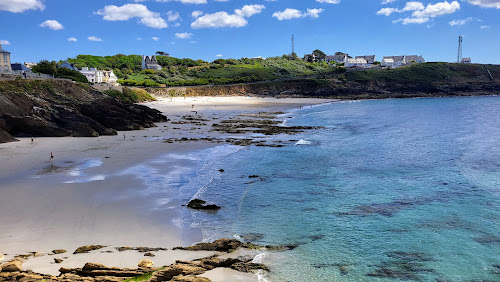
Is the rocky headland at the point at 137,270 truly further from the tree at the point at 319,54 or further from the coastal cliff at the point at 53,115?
the tree at the point at 319,54

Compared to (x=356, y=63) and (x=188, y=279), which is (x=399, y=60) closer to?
(x=356, y=63)

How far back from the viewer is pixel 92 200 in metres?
16.5

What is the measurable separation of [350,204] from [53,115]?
96.0 feet

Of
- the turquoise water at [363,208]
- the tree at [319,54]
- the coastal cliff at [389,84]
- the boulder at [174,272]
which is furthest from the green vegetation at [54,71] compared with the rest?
the tree at [319,54]

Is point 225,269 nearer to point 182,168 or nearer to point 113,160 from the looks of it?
point 182,168

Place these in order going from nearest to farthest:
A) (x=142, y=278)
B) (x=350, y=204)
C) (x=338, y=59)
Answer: (x=142, y=278), (x=350, y=204), (x=338, y=59)

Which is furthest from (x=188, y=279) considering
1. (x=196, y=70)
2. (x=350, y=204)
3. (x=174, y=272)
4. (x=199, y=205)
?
(x=196, y=70)

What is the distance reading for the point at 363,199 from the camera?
57.2ft

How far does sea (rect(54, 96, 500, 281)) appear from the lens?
442 inches

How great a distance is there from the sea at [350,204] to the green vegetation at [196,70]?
72.2 metres

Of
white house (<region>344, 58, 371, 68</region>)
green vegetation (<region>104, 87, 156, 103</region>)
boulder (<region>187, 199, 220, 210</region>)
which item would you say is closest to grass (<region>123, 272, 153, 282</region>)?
boulder (<region>187, 199, 220, 210</region>)

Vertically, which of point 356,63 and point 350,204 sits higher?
point 356,63

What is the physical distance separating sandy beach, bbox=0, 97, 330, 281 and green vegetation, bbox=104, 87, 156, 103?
33921mm

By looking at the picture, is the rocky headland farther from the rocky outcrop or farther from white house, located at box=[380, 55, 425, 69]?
white house, located at box=[380, 55, 425, 69]
